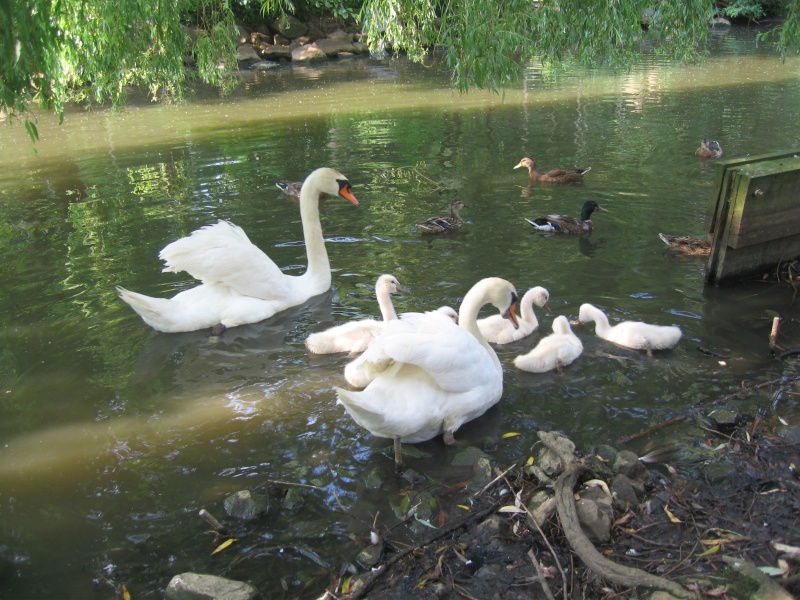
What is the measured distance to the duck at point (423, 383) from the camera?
469 centimetres

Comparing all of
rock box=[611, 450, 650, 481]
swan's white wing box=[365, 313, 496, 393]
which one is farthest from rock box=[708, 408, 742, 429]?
swan's white wing box=[365, 313, 496, 393]

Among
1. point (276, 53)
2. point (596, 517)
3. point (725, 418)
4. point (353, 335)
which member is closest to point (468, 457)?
point (596, 517)

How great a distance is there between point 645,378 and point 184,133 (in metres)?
15.9

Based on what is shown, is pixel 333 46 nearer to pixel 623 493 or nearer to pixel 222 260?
pixel 222 260

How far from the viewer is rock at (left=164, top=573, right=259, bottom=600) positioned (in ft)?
12.2

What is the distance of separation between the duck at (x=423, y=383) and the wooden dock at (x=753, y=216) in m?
3.62

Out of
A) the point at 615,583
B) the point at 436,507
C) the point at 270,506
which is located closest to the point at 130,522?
the point at 270,506

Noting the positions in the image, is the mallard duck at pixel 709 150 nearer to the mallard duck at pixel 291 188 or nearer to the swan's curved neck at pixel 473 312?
the mallard duck at pixel 291 188

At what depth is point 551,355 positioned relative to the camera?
6.03 metres

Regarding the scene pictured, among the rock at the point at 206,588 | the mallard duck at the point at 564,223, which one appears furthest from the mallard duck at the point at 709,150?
the rock at the point at 206,588

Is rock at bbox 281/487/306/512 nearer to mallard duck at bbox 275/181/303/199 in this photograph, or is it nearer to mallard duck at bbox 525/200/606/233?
mallard duck at bbox 525/200/606/233

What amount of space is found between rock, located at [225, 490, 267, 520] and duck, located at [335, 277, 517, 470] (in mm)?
821

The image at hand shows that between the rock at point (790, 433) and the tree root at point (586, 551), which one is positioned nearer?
the tree root at point (586, 551)

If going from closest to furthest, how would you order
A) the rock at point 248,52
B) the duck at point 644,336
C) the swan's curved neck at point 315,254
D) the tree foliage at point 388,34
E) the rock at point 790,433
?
the rock at point 790,433 → the tree foliage at point 388,34 → the duck at point 644,336 → the swan's curved neck at point 315,254 → the rock at point 248,52
